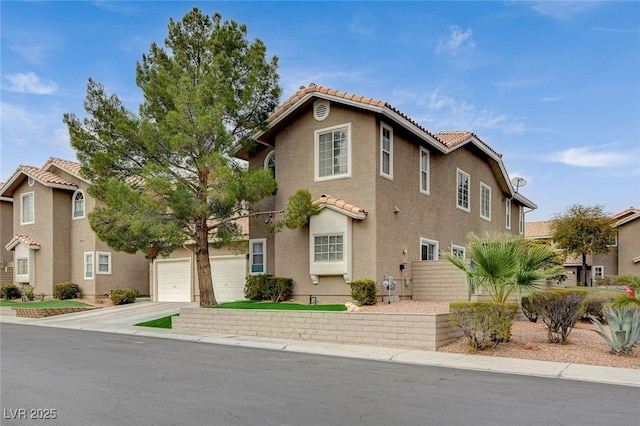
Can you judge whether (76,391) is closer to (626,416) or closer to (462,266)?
(626,416)

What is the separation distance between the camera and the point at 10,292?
105 feet

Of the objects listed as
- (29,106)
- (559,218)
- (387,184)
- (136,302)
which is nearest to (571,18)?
(387,184)

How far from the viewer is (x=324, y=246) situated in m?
19.5

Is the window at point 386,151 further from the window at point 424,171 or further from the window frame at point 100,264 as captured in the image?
the window frame at point 100,264

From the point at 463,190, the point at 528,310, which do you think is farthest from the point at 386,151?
the point at 463,190

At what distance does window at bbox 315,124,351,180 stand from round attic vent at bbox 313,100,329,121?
0.53 meters

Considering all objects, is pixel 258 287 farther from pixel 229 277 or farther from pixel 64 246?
pixel 64 246

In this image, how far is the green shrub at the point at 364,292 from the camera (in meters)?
A: 17.8

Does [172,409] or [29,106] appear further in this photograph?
[29,106]

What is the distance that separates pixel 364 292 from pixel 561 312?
6.27 metres

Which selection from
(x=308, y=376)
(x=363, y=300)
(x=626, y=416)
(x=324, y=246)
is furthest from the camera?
(x=324, y=246)

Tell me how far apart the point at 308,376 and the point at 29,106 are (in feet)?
53.2

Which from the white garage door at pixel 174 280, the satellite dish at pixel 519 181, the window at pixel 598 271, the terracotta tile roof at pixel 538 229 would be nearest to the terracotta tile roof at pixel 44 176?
the white garage door at pixel 174 280

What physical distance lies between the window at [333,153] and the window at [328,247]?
7.25 feet
